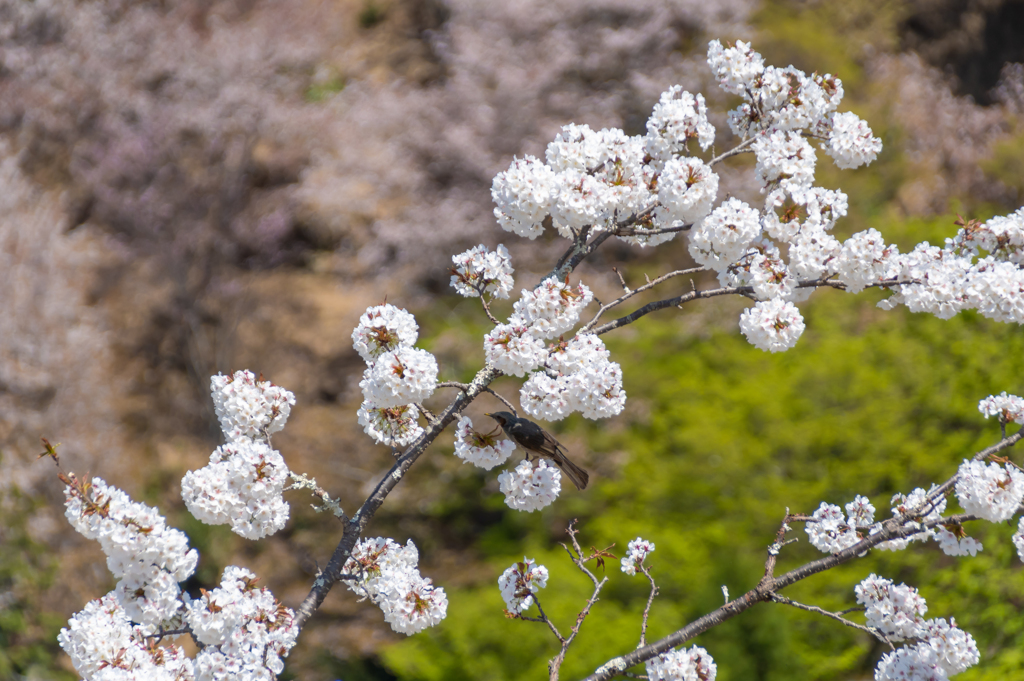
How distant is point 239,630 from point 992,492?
187 centimetres

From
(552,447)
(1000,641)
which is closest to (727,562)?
(1000,641)

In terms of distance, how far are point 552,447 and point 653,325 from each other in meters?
7.29

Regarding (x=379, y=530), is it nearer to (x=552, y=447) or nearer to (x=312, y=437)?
(x=312, y=437)

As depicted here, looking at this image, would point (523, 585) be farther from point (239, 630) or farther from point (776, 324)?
point (776, 324)

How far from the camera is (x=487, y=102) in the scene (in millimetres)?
11141

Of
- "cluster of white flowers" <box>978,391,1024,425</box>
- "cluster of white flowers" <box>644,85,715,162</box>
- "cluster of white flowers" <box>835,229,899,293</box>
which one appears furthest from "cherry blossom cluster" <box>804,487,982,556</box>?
"cluster of white flowers" <box>644,85,715,162</box>

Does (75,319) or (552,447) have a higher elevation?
(552,447)

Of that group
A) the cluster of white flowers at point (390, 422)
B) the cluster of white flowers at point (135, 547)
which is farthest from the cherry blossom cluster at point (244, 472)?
the cluster of white flowers at point (390, 422)

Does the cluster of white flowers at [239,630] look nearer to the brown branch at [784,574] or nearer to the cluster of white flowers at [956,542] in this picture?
the brown branch at [784,574]

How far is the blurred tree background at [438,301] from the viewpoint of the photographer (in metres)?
6.07

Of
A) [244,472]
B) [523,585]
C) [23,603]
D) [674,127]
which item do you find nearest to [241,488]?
[244,472]

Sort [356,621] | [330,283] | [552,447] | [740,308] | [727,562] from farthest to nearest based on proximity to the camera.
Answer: [330,283], [740,308], [356,621], [727,562], [552,447]

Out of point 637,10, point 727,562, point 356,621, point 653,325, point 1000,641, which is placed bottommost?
point 356,621

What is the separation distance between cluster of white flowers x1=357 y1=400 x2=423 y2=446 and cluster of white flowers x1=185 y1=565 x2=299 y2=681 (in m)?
0.49
